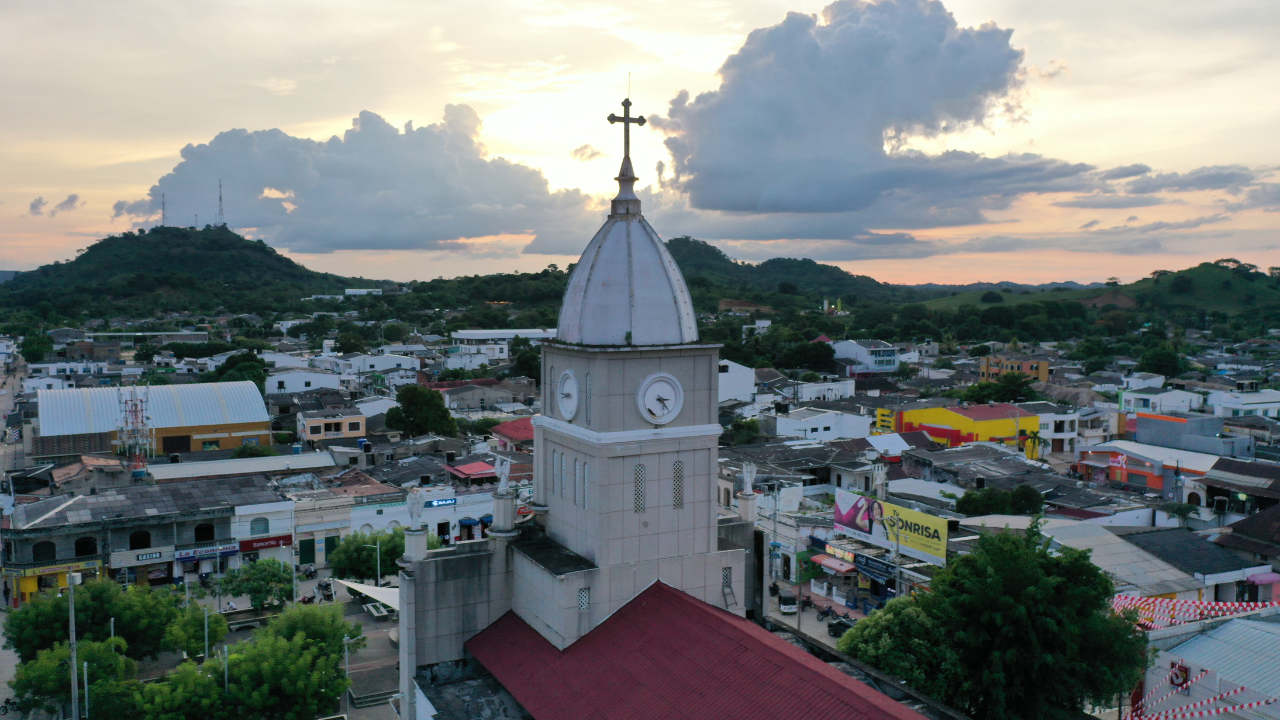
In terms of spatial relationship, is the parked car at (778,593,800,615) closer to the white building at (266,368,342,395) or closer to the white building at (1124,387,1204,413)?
the white building at (1124,387,1204,413)

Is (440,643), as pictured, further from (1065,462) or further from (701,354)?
(1065,462)

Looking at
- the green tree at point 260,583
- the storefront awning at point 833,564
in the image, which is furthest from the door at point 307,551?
the storefront awning at point 833,564

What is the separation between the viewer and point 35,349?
5012 inches

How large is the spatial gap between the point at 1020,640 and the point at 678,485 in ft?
31.3

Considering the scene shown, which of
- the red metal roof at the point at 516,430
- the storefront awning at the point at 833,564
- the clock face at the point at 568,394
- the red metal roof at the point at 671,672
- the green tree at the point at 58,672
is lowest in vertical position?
the storefront awning at the point at 833,564

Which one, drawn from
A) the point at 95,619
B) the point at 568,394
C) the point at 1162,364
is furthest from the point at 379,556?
the point at 1162,364

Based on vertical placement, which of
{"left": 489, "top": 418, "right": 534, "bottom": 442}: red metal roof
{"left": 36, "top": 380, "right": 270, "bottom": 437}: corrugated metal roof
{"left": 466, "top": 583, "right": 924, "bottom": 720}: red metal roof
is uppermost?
{"left": 466, "top": 583, "right": 924, "bottom": 720}: red metal roof

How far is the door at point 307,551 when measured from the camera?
42.2 metres

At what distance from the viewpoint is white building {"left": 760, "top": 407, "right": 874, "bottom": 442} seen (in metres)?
70.3

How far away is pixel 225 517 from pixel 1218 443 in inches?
2428

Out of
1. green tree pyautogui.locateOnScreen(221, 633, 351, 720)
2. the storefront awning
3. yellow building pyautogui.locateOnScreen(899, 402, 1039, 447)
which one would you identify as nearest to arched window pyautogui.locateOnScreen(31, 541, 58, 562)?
green tree pyautogui.locateOnScreen(221, 633, 351, 720)

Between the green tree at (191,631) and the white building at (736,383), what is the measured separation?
67.9 m

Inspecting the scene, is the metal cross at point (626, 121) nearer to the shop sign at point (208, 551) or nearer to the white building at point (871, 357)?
the shop sign at point (208, 551)

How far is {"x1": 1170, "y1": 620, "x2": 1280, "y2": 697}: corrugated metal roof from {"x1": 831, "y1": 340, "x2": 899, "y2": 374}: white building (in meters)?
97.6
